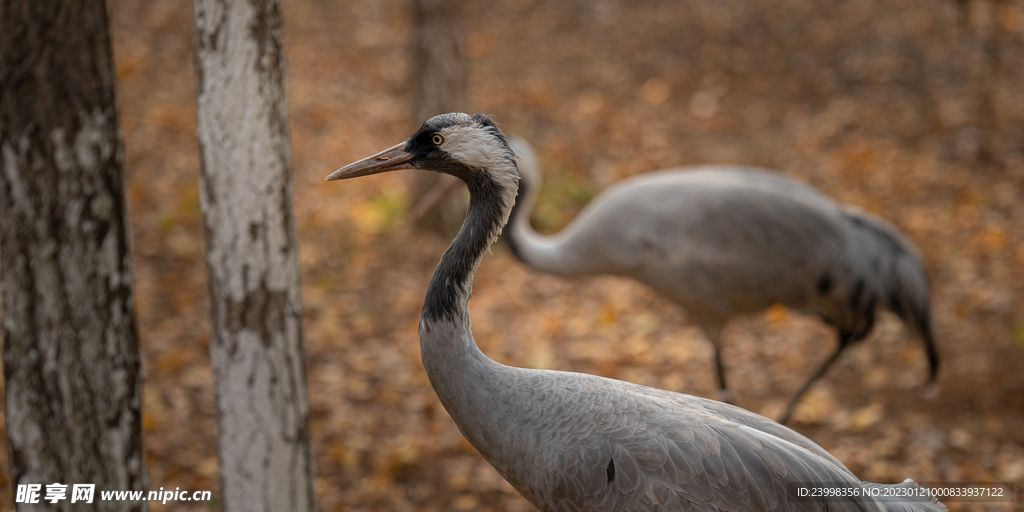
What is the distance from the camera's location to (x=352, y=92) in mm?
9414

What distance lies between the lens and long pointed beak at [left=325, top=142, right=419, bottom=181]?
257 centimetres

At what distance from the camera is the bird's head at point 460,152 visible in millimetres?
2555

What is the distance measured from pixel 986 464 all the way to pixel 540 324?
10.0 feet

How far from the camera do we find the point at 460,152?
101 inches

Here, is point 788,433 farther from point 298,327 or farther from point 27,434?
point 27,434

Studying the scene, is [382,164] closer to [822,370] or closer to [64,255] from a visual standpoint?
[64,255]

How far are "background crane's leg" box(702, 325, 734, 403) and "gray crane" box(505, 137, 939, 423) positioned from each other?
0.03 feet

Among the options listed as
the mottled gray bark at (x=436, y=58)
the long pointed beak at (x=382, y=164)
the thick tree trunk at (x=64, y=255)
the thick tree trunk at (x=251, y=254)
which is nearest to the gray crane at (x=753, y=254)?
the long pointed beak at (x=382, y=164)

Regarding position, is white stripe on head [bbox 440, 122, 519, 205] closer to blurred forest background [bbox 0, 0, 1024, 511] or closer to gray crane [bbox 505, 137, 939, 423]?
gray crane [bbox 505, 137, 939, 423]

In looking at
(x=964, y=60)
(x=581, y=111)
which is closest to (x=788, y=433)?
(x=581, y=111)

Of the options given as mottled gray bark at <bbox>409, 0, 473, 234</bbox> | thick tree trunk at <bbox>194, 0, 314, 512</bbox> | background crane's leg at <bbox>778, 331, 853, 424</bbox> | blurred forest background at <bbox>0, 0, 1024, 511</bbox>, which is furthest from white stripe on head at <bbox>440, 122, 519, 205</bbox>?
mottled gray bark at <bbox>409, 0, 473, 234</bbox>

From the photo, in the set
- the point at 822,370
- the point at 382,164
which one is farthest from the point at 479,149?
the point at 822,370

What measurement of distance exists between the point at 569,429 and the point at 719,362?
246 centimetres

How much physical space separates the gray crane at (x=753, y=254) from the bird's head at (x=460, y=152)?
6.03 ft
